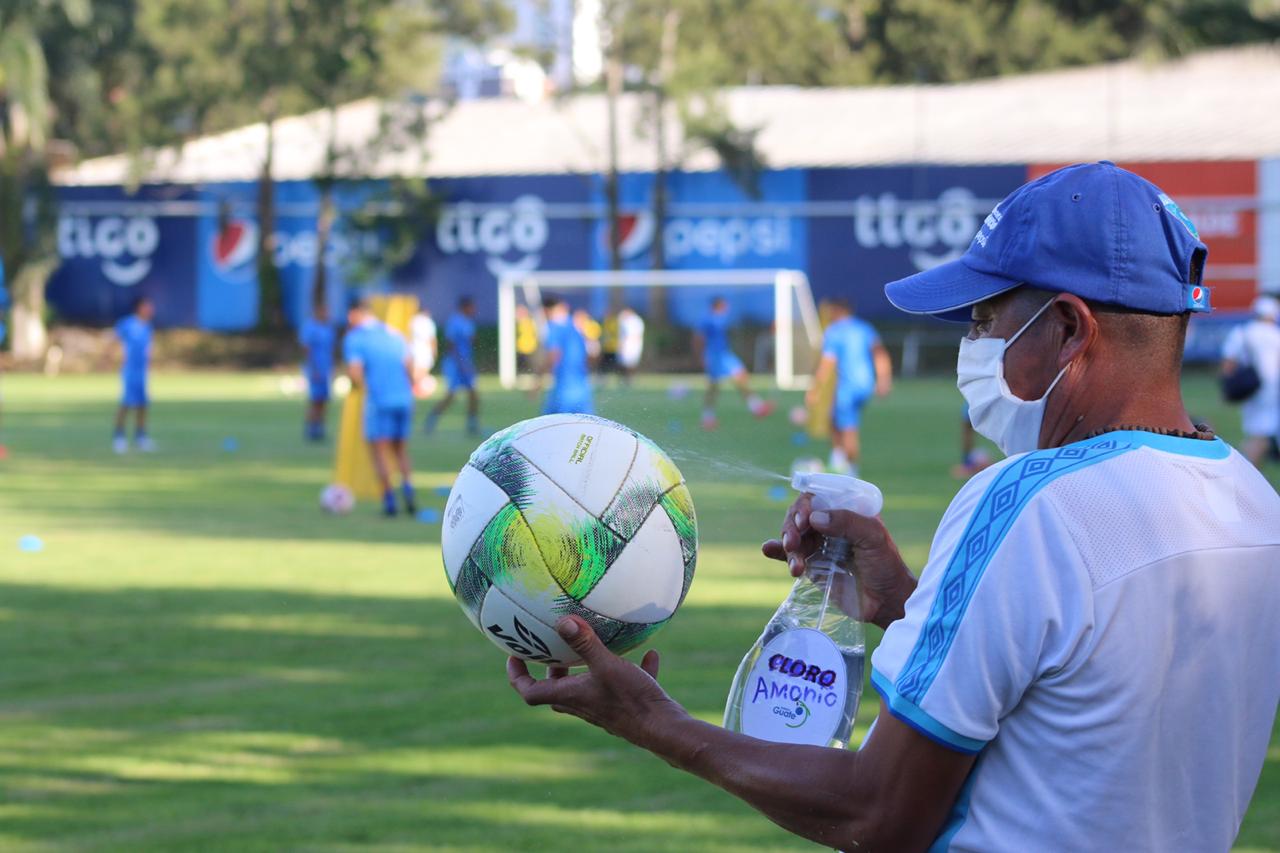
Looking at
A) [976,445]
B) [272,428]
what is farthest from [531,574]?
[272,428]

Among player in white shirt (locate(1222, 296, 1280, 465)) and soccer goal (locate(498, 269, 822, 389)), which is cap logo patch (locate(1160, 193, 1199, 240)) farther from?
soccer goal (locate(498, 269, 822, 389))

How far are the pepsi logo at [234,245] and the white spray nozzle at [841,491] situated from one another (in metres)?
47.5

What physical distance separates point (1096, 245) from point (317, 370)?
932 inches

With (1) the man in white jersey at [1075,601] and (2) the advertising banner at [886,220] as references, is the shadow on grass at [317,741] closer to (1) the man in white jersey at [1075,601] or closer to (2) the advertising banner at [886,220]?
(1) the man in white jersey at [1075,601]

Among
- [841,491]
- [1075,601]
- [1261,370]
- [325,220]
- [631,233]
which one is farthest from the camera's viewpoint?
[325,220]

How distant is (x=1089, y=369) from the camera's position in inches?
94.1

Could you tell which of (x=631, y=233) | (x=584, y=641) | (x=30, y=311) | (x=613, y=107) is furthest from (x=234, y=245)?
(x=584, y=641)

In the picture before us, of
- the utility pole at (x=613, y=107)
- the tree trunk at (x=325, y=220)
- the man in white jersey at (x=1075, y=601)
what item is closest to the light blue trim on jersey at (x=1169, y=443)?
the man in white jersey at (x=1075, y=601)

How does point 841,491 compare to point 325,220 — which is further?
point 325,220

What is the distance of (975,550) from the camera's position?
222cm

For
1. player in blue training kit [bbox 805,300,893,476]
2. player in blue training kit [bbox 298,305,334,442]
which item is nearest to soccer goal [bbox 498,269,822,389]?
player in blue training kit [bbox 298,305,334,442]

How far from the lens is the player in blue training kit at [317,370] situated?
25.4 metres

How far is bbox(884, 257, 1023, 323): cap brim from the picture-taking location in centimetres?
245

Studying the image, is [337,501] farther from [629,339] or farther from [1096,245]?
[629,339]
